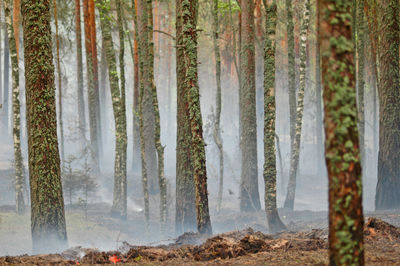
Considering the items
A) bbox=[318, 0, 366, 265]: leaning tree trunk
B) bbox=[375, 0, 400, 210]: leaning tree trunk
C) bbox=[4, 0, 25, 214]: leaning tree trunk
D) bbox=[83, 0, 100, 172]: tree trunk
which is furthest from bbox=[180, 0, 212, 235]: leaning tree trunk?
bbox=[83, 0, 100, 172]: tree trunk

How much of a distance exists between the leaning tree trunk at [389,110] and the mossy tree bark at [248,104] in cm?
415

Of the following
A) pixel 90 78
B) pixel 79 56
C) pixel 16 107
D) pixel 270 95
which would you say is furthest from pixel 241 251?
pixel 79 56

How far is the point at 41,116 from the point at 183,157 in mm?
4090

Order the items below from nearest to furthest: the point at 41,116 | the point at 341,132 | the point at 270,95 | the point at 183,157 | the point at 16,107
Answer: the point at 341,132
the point at 41,116
the point at 270,95
the point at 183,157
the point at 16,107

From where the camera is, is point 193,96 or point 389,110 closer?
point 193,96

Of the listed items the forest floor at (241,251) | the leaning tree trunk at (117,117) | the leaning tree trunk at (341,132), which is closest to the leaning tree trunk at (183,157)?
the forest floor at (241,251)

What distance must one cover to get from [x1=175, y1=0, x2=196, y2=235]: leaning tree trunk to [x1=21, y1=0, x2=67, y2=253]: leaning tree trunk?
3515mm

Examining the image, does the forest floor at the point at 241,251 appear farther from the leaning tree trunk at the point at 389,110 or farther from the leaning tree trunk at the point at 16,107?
the leaning tree trunk at the point at 16,107

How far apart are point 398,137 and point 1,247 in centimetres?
1135

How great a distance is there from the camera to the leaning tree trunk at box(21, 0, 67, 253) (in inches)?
360

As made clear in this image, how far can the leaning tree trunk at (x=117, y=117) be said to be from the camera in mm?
14852

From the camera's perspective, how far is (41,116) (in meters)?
9.16

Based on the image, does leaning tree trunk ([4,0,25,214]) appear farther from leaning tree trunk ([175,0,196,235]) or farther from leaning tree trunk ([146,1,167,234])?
leaning tree trunk ([175,0,196,235])

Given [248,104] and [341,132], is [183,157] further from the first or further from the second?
[341,132]
